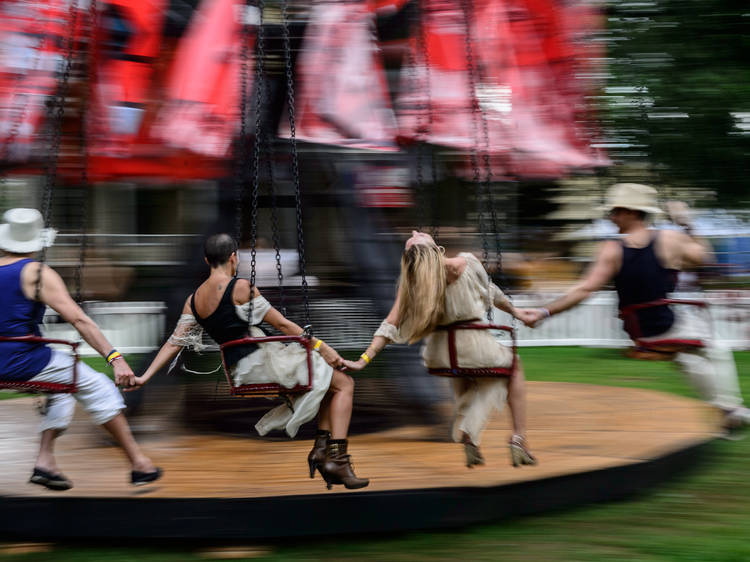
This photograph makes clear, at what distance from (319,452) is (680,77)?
837 cm

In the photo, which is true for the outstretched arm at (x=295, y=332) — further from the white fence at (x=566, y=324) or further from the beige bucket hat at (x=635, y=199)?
the white fence at (x=566, y=324)

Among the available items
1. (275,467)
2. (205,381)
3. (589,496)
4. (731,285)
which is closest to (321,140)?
(205,381)

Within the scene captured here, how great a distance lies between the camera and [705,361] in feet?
24.2

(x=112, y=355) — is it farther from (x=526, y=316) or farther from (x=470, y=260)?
(x=526, y=316)

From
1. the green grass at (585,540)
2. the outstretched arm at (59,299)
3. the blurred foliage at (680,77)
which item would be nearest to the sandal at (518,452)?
the green grass at (585,540)

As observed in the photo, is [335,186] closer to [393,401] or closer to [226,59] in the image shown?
[226,59]

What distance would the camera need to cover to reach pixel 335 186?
799 cm

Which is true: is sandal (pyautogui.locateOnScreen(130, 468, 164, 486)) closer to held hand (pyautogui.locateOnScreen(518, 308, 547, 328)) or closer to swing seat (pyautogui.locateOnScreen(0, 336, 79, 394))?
swing seat (pyautogui.locateOnScreen(0, 336, 79, 394))

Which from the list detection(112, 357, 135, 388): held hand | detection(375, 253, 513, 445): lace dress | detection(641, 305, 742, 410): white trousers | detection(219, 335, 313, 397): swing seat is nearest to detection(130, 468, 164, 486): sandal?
detection(112, 357, 135, 388): held hand

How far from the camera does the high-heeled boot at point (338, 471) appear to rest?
5.20 meters

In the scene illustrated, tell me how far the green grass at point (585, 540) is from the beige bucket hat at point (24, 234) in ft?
5.34

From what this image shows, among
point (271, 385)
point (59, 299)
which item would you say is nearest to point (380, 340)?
point (271, 385)

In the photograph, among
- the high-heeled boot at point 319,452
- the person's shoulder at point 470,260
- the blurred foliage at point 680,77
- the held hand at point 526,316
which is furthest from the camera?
the blurred foliage at point 680,77

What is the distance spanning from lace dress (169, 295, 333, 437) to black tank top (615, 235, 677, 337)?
2.58 meters
